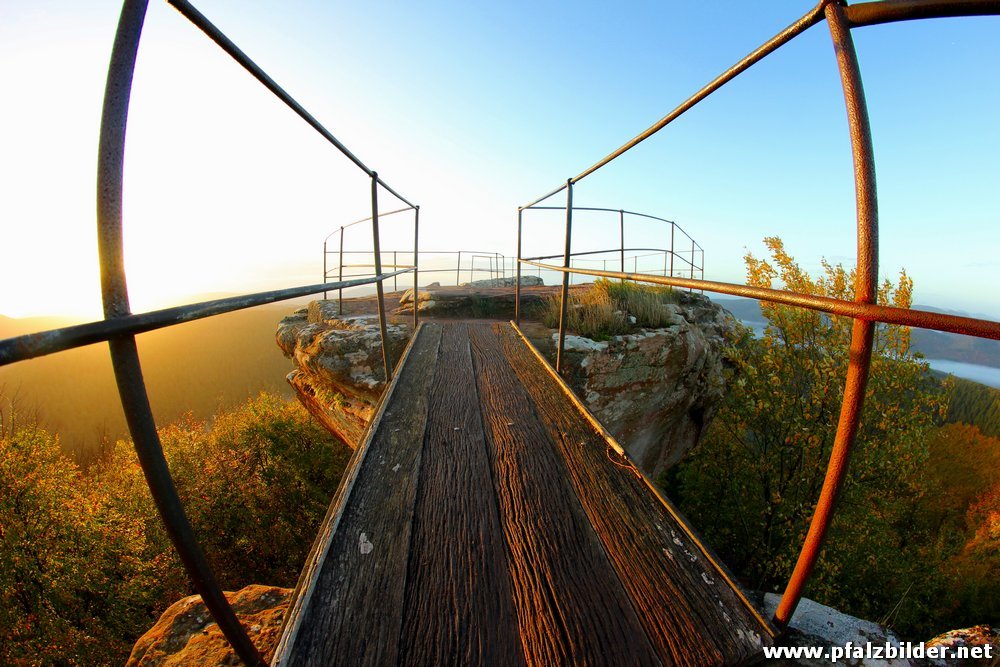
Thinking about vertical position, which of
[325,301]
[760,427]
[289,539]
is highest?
[325,301]

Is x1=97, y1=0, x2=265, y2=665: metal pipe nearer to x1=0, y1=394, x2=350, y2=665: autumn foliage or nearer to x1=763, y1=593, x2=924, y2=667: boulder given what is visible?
x1=763, y1=593, x2=924, y2=667: boulder

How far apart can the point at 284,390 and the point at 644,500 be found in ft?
245

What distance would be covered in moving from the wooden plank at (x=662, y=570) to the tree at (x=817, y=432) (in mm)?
7338

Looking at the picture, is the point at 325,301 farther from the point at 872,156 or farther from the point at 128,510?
the point at 128,510

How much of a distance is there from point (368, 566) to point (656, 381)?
18.3ft

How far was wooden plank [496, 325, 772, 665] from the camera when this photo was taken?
0.96 m

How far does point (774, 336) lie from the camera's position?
9.38m

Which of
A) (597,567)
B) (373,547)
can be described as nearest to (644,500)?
(597,567)

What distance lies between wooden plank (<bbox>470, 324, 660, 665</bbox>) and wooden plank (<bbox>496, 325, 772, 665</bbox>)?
49 millimetres

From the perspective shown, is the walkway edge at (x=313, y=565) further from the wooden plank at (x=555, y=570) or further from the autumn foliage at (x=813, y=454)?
the autumn foliage at (x=813, y=454)

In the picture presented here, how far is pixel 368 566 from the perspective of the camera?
116 centimetres

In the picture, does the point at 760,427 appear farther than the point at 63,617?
No

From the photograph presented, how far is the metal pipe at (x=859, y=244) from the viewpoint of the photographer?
807 mm

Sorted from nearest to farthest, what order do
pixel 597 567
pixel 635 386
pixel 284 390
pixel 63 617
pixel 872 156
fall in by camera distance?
pixel 872 156, pixel 597 567, pixel 635 386, pixel 63 617, pixel 284 390
